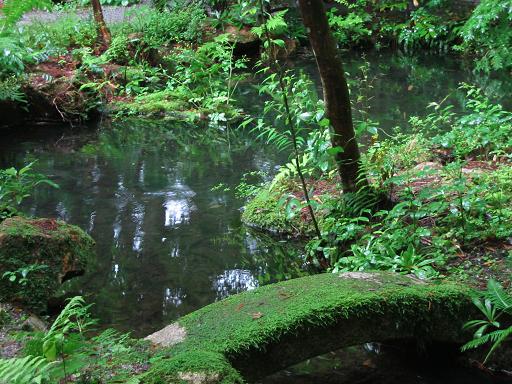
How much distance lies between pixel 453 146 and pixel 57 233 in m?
3.96

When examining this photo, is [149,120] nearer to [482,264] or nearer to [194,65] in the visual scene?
[194,65]

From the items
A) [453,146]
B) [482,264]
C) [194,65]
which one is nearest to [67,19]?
[194,65]

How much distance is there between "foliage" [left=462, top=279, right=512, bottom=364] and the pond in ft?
0.94

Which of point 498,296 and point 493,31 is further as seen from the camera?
point 493,31

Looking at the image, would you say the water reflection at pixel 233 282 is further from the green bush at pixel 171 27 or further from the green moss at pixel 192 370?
the green bush at pixel 171 27

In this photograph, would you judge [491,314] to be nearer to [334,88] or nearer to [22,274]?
[334,88]

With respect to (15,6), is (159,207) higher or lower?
lower

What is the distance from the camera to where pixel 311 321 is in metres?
3.26

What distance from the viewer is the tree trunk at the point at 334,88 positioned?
4.42 meters

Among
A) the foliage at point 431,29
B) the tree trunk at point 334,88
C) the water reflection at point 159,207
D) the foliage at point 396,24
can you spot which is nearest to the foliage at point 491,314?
the tree trunk at point 334,88

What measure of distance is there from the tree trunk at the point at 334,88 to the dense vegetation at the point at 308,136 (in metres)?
0.01

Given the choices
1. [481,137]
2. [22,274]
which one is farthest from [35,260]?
[481,137]

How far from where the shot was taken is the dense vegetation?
3439mm

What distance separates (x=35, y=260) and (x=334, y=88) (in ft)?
8.53
